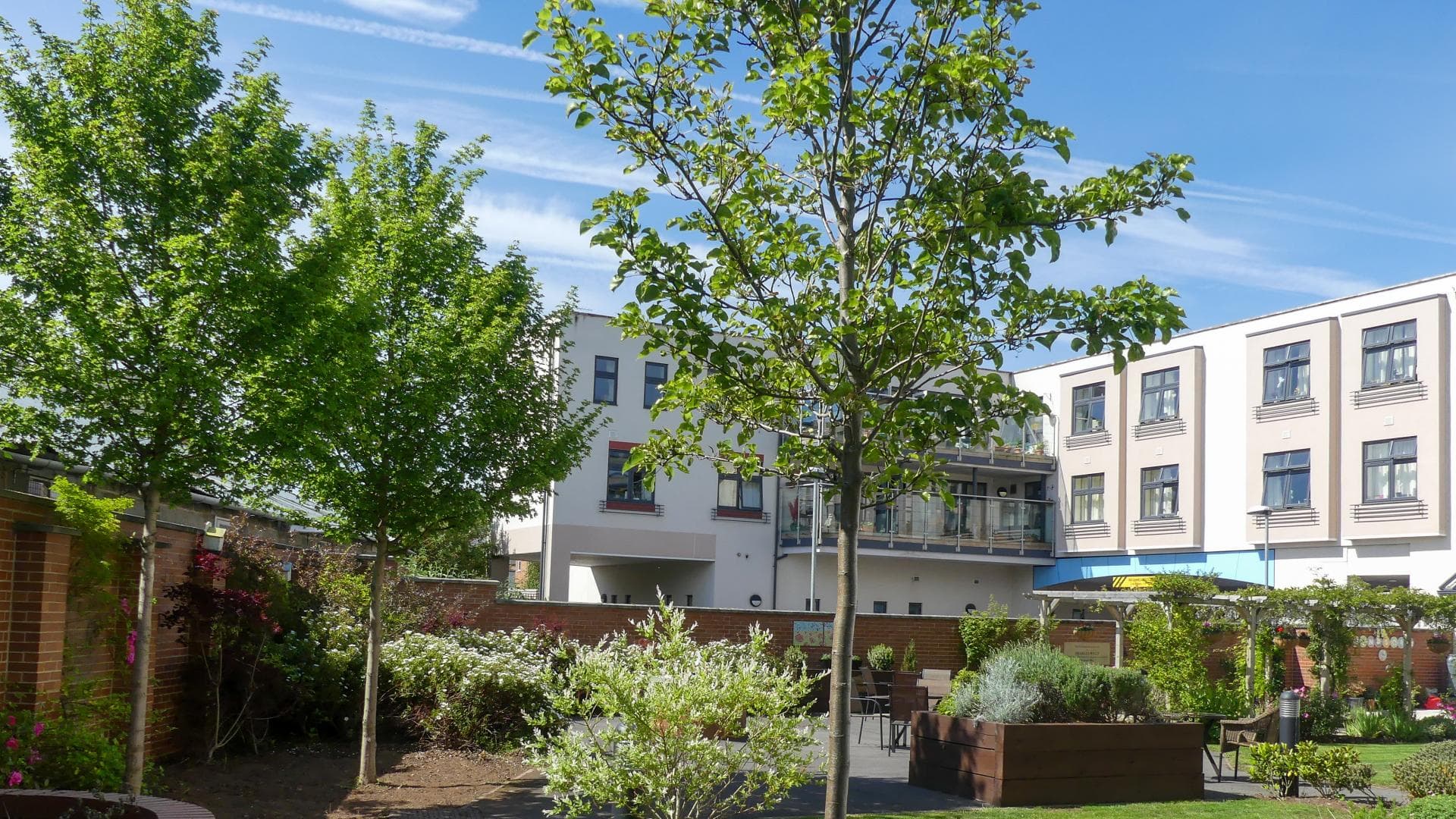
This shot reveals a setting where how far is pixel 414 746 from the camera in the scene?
14.5 m

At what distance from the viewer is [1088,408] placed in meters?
39.7

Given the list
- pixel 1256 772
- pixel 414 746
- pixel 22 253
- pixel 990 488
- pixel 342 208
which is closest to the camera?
pixel 22 253

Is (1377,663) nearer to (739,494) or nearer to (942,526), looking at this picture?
(942,526)

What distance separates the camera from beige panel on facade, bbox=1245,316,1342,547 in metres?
31.5

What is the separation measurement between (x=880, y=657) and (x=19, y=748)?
58.1 feet

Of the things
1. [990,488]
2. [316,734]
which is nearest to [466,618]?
[316,734]

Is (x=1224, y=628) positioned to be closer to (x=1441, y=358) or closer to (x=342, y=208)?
(x=1441, y=358)

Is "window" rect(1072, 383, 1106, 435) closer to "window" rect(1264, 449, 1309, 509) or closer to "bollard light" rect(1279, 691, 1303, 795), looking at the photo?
"window" rect(1264, 449, 1309, 509)

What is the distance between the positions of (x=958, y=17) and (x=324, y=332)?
5141 millimetres

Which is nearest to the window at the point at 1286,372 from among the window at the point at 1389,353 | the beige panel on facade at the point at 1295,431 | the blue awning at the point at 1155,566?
the beige panel on facade at the point at 1295,431

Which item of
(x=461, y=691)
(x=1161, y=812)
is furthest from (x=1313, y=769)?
(x=461, y=691)

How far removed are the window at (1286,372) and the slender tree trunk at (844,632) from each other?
2993cm

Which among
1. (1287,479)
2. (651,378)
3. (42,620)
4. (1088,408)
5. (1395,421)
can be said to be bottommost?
(42,620)

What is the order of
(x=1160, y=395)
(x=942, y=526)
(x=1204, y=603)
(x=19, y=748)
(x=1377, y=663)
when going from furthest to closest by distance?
(x=942, y=526), (x=1160, y=395), (x=1377, y=663), (x=1204, y=603), (x=19, y=748)
